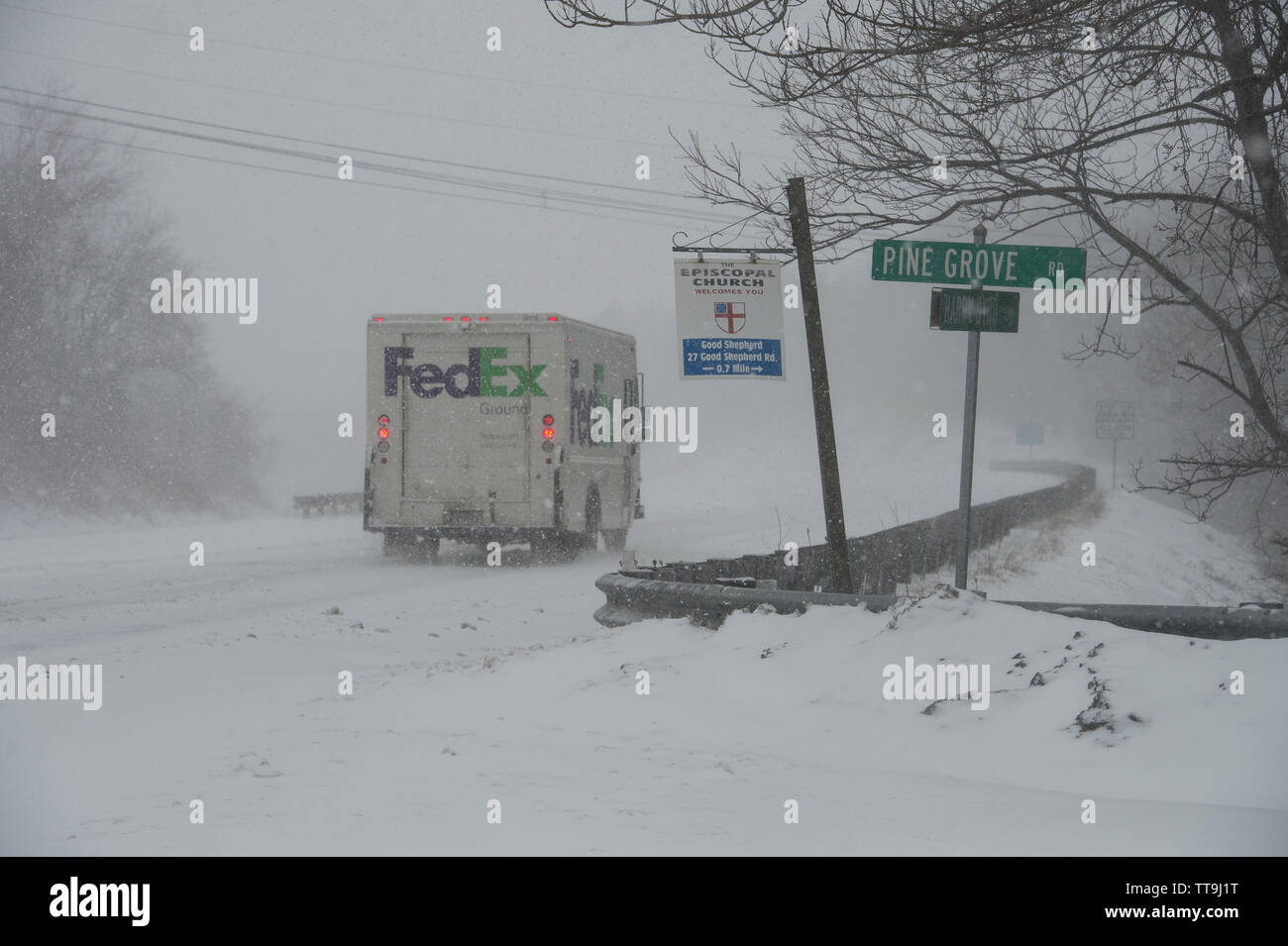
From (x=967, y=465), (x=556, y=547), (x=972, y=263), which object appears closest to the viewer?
(x=967, y=465)

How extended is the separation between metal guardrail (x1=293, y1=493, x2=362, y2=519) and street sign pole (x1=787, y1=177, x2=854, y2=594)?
19.8 metres

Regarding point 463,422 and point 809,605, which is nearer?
point 809,605

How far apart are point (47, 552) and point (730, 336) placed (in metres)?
12.4

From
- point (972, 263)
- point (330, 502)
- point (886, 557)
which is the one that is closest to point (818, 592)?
point (972, 263)

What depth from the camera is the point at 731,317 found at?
408 inches

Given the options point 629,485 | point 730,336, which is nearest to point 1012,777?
point 730,336

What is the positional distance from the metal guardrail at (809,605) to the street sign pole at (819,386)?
69.1 inches

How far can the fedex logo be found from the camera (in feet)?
55.9

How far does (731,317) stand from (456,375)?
7551 mm

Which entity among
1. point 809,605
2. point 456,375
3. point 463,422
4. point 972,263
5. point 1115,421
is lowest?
point 809,605

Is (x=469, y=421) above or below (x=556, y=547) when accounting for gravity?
above

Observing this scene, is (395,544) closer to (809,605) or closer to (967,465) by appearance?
(967,465)

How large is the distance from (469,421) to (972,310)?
9489 millimetres

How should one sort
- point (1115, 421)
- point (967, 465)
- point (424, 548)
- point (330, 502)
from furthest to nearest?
point (1115, 421) → point (330, 502) → point (424, 548) → point (967, 465)
